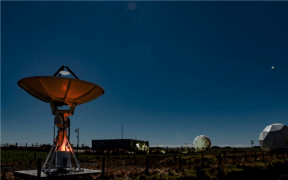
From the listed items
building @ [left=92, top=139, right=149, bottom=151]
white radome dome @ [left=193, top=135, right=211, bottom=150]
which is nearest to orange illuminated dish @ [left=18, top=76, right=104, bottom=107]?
white radome dome @ [left=193, top=135, right=211, bottom=150]

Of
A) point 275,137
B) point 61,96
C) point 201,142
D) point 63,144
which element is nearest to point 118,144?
point 201,142

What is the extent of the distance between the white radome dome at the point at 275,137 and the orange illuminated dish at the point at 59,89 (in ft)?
144

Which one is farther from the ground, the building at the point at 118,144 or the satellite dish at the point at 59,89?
the satellite dish at the point at 59,89

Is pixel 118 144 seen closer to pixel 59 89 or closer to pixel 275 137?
pixel 275 137

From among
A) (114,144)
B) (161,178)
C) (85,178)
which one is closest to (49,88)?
(85,178)

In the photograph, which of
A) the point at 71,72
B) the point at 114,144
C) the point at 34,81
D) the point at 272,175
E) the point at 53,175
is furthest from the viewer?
the point at 114,144

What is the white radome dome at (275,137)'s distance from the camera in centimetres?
4709

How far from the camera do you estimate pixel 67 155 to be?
1484 cm

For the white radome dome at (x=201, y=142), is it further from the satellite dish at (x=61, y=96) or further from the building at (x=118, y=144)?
the satellite dish at (x=61, y=96)

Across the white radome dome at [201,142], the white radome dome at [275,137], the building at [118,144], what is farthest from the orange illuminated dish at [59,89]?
the building at [118,144]

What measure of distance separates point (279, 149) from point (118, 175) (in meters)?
41.1

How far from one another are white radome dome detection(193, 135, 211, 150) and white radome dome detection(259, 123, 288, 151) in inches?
458

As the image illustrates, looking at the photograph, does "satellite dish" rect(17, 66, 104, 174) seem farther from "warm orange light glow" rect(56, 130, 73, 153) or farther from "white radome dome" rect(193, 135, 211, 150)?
"white radome dome" rect(193, 135, 211, 150)

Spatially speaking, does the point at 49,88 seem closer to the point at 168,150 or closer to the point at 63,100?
the point at 63,100
